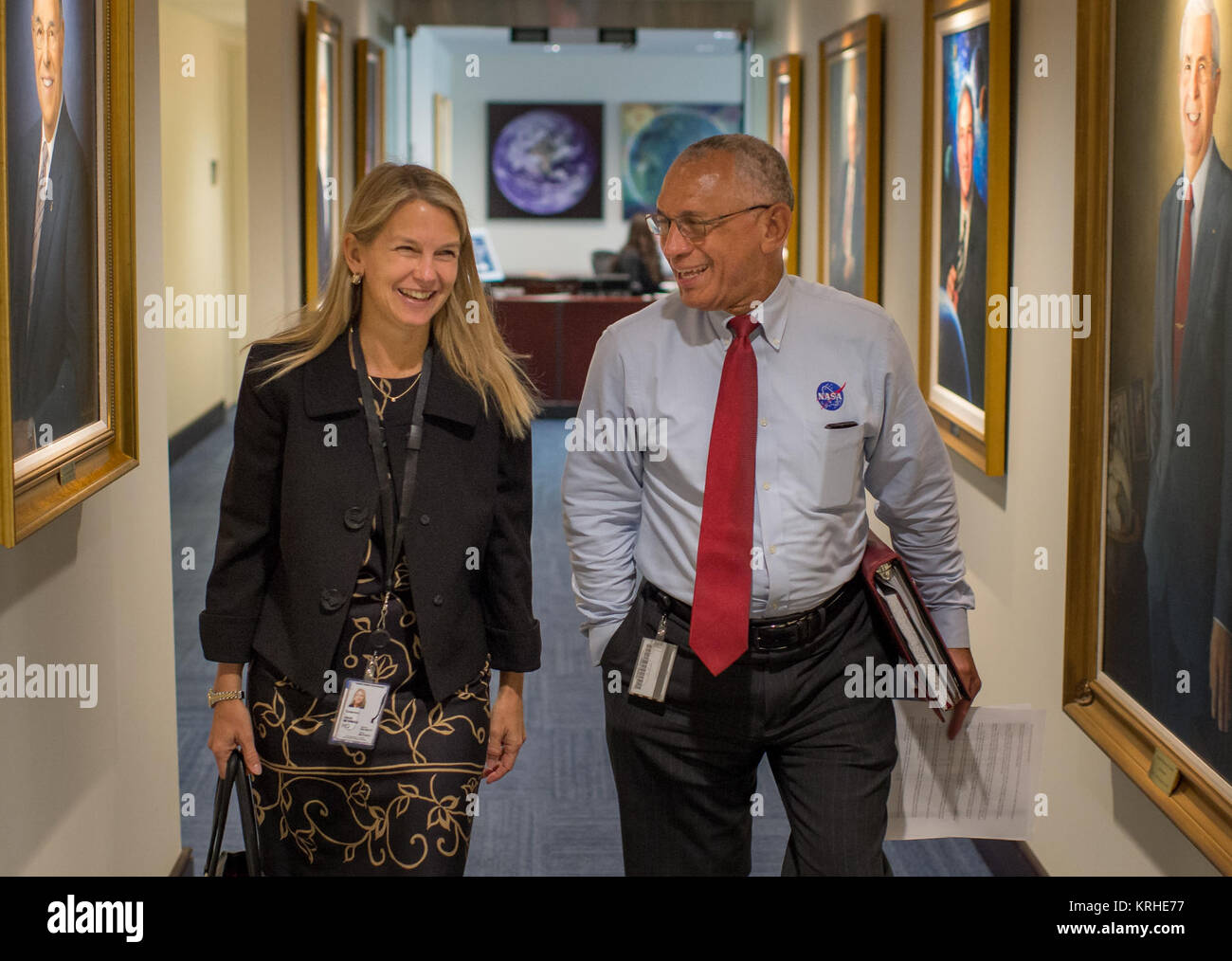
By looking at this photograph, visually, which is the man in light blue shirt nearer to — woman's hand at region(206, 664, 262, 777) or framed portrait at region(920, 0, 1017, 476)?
woman's hand at region(206, 664, 262, 777)

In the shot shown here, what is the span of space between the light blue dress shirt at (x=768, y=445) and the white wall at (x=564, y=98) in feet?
54.3

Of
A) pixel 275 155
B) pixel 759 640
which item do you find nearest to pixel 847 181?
pixel 275 155

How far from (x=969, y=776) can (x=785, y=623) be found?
0.51 meters

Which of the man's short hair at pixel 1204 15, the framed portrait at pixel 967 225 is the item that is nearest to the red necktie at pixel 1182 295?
the man's short hair at pixel 1204 15

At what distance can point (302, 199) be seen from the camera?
6.46m

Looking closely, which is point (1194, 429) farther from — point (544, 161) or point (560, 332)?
point (544, 161)

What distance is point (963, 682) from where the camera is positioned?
A: 2475mm

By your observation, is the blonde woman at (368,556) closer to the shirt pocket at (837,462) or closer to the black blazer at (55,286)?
the black blazer at (55,286)

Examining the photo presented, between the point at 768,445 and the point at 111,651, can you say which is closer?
the point at 768,445

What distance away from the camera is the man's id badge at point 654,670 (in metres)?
2.33

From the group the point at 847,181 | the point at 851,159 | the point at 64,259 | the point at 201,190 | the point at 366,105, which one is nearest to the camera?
the point at 64,259

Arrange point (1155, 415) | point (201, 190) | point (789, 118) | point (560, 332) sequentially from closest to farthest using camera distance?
point (1155, 415), point (789, 118), point (201, 190), point (560, 332)

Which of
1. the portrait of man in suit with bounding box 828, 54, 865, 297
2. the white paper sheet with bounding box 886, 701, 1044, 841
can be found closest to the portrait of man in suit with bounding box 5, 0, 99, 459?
the white paper sheet with bounding box 886, 701, 1044, 841
